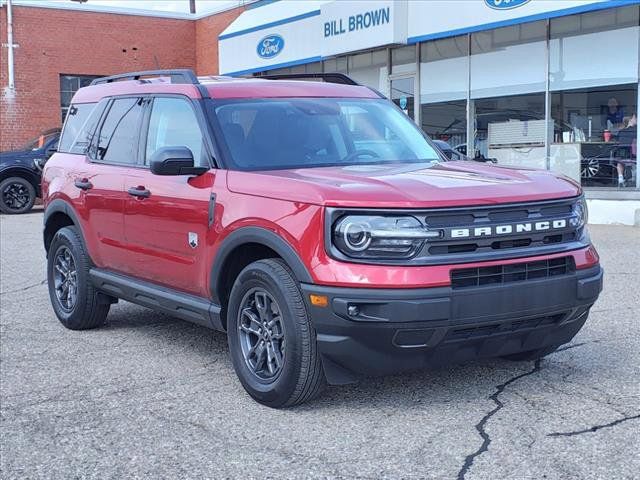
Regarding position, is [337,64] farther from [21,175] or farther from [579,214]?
[579,214]

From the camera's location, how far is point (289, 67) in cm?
2203

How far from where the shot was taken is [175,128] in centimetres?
563

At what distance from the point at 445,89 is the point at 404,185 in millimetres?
14062

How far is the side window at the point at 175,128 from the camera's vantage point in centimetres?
533

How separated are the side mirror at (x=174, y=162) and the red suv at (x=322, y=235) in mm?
13

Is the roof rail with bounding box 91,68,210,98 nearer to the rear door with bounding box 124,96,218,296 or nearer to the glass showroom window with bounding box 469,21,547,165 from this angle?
the rear door with bounding box 124,96,218,296

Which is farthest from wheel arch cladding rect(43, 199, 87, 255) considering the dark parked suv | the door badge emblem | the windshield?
the dark parked suv

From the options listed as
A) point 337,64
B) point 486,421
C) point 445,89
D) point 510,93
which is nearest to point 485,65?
point 510,93

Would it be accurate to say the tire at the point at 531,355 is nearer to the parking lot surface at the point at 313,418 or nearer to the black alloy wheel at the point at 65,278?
the parking lot surface at the point at 313,418

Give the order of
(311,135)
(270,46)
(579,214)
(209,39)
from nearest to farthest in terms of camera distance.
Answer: (579,214) < (311,135) < (270,46) < (209,39)

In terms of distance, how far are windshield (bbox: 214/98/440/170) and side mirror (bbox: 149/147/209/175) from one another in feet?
0.85

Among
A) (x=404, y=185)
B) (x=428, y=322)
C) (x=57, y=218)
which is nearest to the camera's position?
(x=428, y=322)

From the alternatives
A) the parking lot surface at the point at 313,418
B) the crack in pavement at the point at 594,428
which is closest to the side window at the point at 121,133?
the parking lot surface at the point at 313,418

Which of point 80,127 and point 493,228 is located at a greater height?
point 80,127
